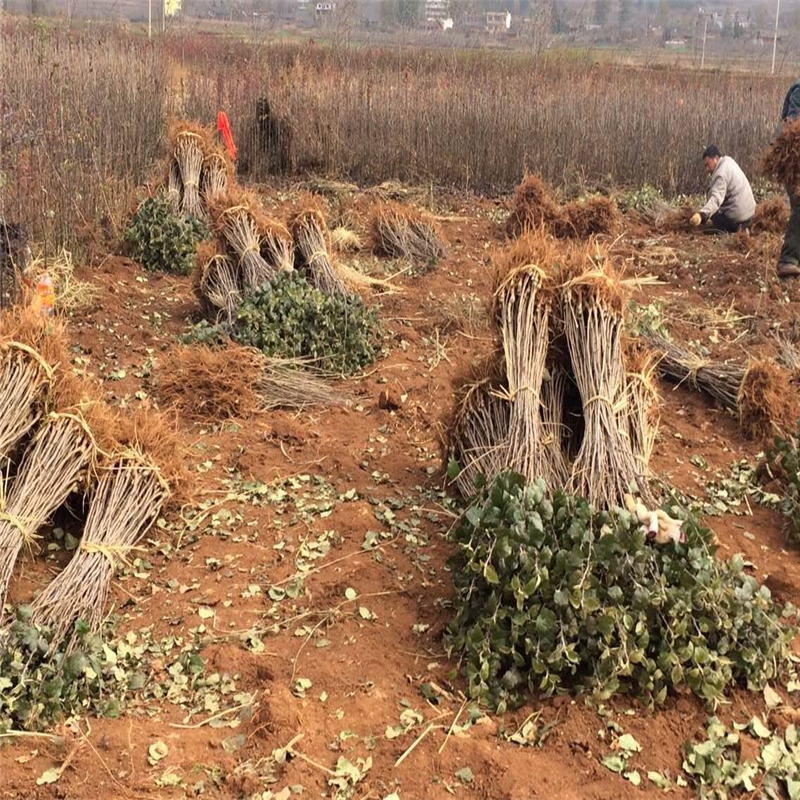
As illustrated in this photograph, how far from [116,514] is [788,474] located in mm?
3026

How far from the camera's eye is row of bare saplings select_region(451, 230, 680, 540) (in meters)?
3.50

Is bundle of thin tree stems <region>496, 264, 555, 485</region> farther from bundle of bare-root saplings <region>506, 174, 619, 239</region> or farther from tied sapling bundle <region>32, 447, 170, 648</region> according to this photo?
bundle of bare-root saplings <region>506, 174, 619, 239</region>

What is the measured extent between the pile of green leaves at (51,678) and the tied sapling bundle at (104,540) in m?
0.07

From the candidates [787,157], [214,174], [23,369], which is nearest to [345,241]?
Answer: [214,174]

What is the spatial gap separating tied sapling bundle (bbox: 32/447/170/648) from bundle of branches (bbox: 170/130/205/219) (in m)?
4.67

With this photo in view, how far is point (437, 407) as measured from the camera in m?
5.42

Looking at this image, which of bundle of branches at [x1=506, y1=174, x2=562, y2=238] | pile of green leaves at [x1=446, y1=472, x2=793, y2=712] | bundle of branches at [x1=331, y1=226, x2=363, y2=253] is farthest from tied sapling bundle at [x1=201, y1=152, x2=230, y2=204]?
pile of green leaves at [x1=446, y1=472, x2=793, y2=712]

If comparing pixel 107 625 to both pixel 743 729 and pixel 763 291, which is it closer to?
pixel 743 729

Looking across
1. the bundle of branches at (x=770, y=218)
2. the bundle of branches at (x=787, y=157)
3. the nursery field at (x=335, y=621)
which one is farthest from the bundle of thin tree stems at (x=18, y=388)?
the bundle of branches at (x=770, y=218)

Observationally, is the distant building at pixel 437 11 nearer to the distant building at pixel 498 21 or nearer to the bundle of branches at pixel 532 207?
the distant building at pixel 498 21

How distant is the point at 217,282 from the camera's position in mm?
6445

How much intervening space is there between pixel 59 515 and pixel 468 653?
195cm

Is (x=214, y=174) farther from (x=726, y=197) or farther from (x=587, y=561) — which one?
(x=587, y=561)

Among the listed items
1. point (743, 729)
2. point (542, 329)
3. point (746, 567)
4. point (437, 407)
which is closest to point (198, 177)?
point (437, 407)
